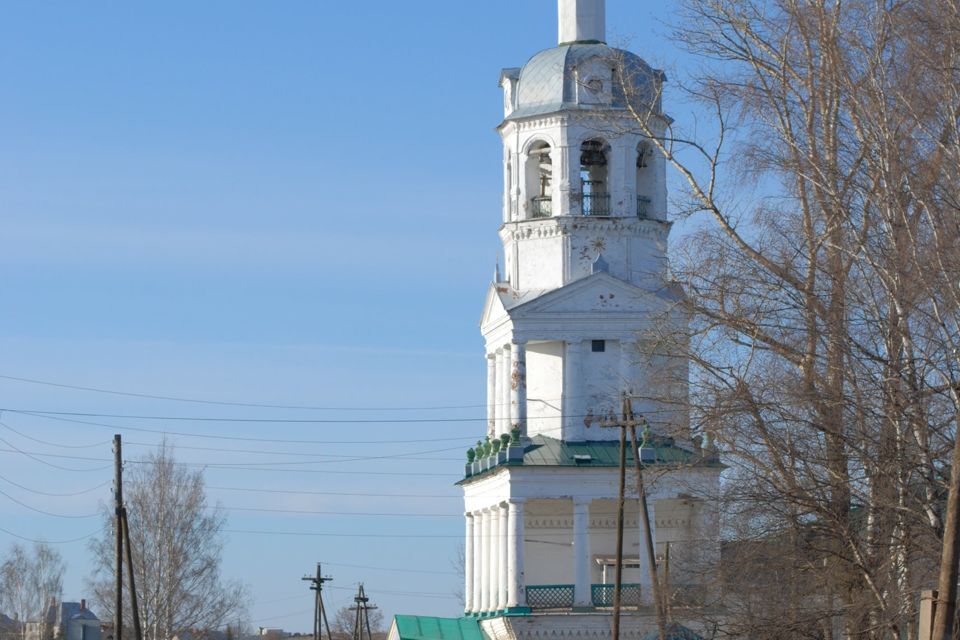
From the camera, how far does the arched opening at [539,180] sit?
50594mm

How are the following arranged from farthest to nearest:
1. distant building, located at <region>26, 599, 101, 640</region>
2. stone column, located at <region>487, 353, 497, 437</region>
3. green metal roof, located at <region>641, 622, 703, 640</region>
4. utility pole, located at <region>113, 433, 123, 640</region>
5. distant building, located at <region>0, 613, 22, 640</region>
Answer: distant building, located at <region>26, 599, 101, 640</region> < distant building, located at <region>0, 613, 22, 640</region> < stone column, located at <region>487, 353, 497, 437</region> < utility pole, located at <region>113, 433, 123, 640</region> < green metal roof, located at <region>641, 622, 703, 640</region>

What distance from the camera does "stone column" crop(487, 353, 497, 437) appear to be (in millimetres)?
51750

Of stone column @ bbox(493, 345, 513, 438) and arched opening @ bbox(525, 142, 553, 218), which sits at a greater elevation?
arched opening @ bbox(525, 142, 553, 218)

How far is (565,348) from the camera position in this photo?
49688mm

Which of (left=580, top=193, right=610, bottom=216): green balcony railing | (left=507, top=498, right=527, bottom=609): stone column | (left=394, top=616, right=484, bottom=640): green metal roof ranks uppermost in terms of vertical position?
(left=580, top=193, right=610, bottom=216): green balcony railing

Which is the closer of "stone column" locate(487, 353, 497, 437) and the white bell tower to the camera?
the white bell tower

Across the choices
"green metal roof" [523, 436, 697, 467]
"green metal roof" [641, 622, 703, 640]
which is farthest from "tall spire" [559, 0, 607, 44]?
"green metal roof" [641, 622, 703, 640]

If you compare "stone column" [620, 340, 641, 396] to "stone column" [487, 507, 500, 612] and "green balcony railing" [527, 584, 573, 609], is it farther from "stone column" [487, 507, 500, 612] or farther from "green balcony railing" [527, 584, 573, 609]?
"green balcony railing" [527, 584, 573, 609]


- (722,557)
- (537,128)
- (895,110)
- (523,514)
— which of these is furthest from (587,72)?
(895,110)

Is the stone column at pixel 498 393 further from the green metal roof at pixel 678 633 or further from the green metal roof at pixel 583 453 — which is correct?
the green metal roof at pixel 678 633

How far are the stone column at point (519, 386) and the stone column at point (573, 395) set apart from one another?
101 centimetres

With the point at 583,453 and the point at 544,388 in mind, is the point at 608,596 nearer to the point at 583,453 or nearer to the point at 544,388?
the point at 583,453

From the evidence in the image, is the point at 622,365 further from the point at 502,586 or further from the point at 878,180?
the point at 878,180

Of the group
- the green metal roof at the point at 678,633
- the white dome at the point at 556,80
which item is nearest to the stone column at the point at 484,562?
the green metal roof at the point at 678,633
